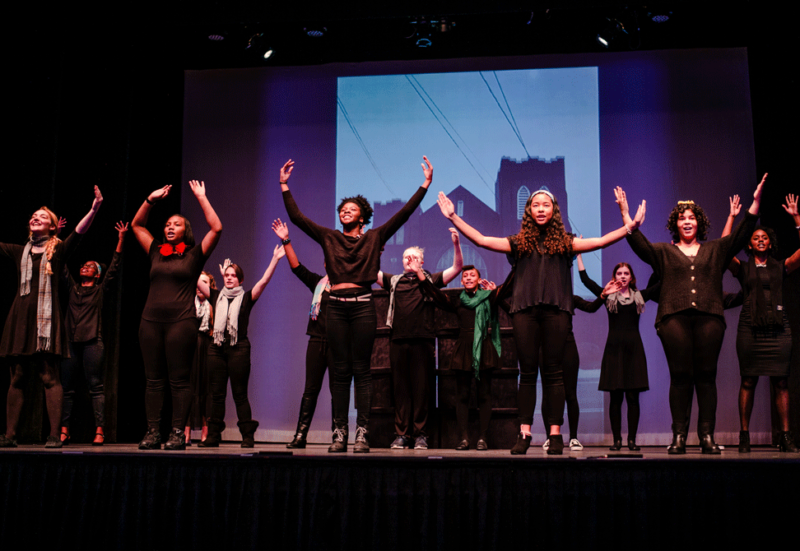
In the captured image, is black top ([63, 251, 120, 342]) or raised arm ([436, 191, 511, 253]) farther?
Answer: black top ([63, 251, 120, 342])

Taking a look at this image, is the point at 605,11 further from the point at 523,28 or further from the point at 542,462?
the point at 542,462

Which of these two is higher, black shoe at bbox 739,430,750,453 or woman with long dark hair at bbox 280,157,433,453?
woman with long dark hair at bbox 280,157,433,453

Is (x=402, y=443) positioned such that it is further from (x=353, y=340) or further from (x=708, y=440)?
(x=708, y=440)

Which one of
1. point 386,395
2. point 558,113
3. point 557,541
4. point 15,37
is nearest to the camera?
point 557,541

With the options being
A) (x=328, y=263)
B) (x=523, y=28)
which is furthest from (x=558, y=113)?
(x=328, y=263)

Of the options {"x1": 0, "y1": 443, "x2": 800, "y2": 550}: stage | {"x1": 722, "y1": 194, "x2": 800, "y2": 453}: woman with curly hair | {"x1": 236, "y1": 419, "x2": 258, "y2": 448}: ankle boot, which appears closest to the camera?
{"x1": 0, "y1": 443, "x2": 800, "y2": 550}: stage

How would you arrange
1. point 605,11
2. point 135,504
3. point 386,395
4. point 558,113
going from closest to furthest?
1. point 135,504
2. point 386,395
3. point 605,11
4. point 558,113

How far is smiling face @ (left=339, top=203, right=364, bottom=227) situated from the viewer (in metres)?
4.30

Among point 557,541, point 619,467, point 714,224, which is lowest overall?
point 557,541

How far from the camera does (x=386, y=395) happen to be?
18.9ft

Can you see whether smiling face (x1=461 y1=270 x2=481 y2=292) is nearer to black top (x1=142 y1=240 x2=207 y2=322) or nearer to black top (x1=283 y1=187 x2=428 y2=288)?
black top (x1=283 y1=187 x2=428 y2=288)

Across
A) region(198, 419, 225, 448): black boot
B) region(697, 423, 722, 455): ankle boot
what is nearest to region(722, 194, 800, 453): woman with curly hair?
region(697, 423, 722, 455): ankle boot

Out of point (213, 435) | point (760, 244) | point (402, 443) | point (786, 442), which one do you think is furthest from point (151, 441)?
point (760, 244)

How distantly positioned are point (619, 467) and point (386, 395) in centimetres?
259
